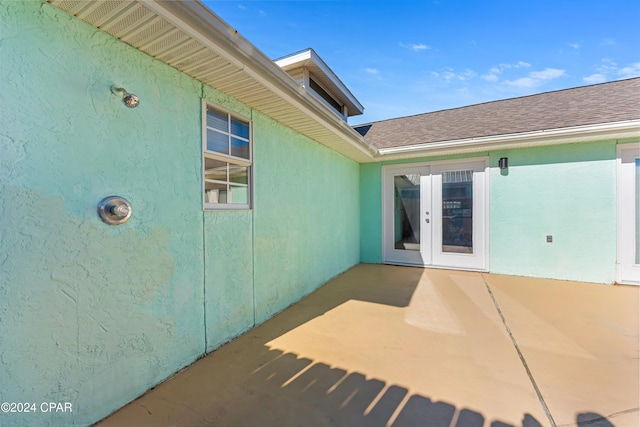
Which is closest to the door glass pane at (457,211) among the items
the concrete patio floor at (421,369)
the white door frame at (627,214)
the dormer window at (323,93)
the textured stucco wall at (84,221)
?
the concrete patio floor at (421,369)

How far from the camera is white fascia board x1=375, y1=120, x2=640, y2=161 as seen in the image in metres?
4.52

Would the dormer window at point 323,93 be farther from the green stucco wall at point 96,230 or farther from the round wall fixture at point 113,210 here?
the round wall fixture at point 113,210

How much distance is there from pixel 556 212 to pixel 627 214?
3.29 feet

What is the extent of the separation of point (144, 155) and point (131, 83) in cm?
56

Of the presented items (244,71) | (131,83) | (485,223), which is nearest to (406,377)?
(244,71)

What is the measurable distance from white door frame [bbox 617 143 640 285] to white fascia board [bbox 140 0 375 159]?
583 centimetres

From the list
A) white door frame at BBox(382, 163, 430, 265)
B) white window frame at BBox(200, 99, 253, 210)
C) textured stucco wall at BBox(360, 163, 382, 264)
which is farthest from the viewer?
textured stucco wall at BBox(360, 163, 382, 264)

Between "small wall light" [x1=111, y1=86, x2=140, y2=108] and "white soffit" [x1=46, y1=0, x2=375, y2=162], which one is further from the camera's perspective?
"small wall light" [x1=111, y1=86, x2=140, y2=108]

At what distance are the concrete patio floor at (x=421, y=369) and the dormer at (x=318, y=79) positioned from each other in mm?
4101

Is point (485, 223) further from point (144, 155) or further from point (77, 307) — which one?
point (77, 307)

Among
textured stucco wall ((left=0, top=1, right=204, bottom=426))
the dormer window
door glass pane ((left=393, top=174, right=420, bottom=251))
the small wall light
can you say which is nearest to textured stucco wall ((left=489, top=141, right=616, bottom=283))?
door glass pane ((left=393, top=174, right=420, bottom=251))

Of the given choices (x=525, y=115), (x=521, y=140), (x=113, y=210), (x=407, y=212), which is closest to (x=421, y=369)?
(x=113, y=210)

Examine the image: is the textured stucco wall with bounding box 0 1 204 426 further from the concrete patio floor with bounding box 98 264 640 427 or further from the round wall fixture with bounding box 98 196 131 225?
the concrete patio floor with bounding box 98 264 640 427

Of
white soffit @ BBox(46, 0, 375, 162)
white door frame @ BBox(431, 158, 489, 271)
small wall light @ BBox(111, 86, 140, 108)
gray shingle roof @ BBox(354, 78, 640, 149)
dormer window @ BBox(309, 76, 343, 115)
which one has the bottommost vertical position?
white door frame @ BBox(431, 158, 489, 271)
